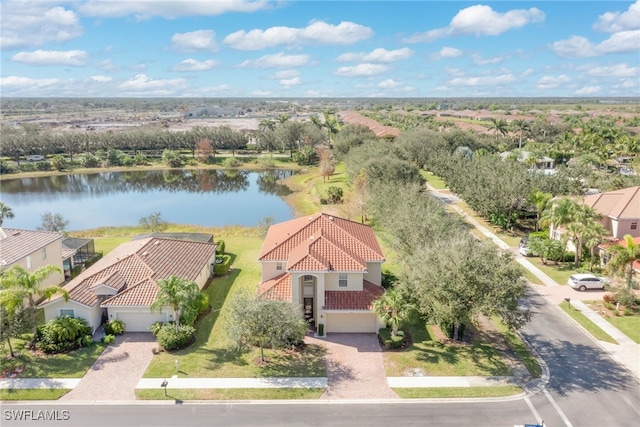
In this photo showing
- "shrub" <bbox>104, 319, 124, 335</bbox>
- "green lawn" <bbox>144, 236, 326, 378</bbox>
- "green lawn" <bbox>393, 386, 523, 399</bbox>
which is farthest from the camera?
"shrub" <bbox>104, 319, 124, 335</bbox>

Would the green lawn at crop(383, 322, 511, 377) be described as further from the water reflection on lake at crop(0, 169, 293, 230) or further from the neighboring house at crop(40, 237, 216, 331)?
the water reflection on lake at crop(0, 169, 293, 230)

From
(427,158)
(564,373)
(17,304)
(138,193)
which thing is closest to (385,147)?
(427,158)

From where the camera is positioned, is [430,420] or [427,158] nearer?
[430,420]

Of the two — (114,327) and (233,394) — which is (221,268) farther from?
(233,394)

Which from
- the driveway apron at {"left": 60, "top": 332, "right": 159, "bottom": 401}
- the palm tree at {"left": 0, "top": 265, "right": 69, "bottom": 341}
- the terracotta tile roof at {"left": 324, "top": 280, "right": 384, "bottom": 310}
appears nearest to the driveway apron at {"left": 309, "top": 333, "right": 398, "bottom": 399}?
the terracotta tile roof at {"left": 324, "top": 280, "right": 384, "bottom": 310}

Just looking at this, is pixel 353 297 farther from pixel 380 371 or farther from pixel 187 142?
pixel 187 142

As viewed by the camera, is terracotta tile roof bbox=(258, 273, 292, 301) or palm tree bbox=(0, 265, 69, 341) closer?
palm tree bbox=(0, 265, 69, 341)
